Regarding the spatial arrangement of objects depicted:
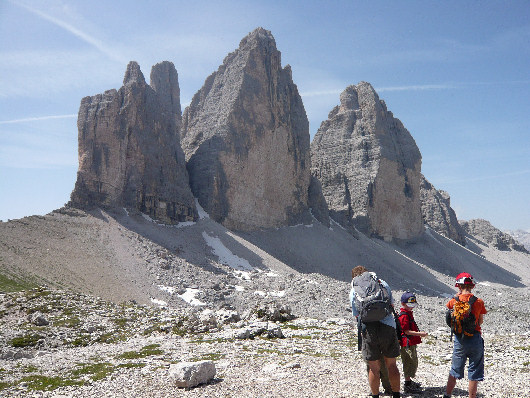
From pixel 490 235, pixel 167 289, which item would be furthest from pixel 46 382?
pixel 490 235

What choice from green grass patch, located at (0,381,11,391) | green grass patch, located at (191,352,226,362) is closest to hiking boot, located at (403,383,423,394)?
green grass patch, located at (191,352,226,362)

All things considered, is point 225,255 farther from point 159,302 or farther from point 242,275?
point 159,302

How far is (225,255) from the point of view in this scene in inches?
2197

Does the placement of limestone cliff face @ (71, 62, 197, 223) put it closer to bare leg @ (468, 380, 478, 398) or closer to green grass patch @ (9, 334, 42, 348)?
green grass patch @ (9, 334, 42, 348)

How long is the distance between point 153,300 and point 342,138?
71.5 meters

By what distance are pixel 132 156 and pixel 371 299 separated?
180 feet

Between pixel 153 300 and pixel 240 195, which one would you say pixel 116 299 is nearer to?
pixel 153 300

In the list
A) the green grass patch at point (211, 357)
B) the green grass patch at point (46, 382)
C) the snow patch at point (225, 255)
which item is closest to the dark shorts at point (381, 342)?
the green grass patch at point (211, 357)

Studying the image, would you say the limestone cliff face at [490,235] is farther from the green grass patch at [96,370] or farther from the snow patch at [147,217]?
the green grass patch at [96,370]

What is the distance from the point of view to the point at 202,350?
1567 cm

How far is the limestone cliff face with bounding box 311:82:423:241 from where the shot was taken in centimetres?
9306

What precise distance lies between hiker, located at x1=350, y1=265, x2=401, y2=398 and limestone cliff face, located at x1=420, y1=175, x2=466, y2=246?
11087 centimetres

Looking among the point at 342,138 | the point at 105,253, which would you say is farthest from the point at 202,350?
the point at 342,138

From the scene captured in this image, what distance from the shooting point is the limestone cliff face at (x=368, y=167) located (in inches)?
3664
